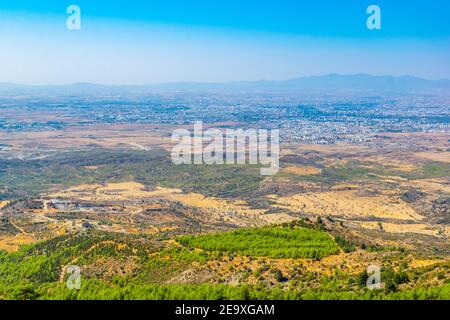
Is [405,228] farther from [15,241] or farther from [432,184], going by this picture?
[15,241]

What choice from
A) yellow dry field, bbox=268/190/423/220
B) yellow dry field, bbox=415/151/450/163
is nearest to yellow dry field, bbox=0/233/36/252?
yellow dry field, bbox=268/190/423/220

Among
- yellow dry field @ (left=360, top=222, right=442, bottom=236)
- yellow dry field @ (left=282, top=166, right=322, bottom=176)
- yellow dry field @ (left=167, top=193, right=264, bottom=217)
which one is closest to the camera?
yellow dry field @ (left=360, top=222, right=442, bottom=236)

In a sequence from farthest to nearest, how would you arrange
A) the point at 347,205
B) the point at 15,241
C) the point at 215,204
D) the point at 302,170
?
1. the point at 302,170
2. the point at 347,205
3. the point at 215,204
4. the point at 15,241

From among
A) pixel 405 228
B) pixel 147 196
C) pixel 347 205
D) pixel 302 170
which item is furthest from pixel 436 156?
pixel 147 196

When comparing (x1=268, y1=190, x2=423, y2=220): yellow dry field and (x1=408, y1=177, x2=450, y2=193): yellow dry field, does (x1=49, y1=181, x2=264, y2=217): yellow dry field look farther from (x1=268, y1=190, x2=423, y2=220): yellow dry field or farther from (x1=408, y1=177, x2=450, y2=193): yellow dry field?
(x1=408, y1=177, x2=450, y2=193): yellow dry field

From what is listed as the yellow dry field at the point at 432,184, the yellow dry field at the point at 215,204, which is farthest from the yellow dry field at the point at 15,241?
the yellow dry field at the point at 432,184

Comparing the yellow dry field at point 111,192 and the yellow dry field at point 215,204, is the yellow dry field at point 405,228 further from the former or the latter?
the yellow dry field at point 111,192
